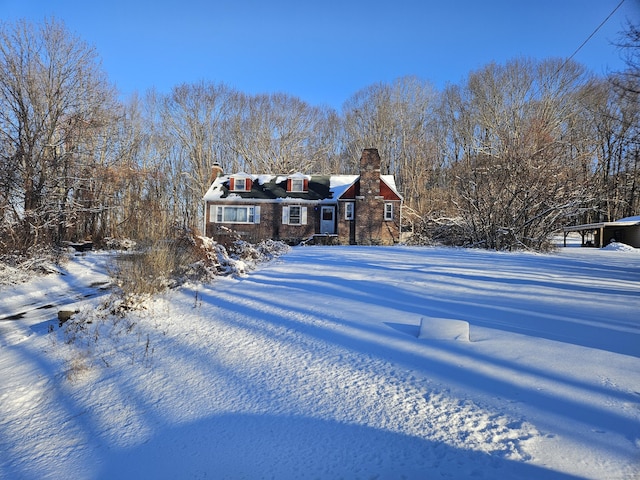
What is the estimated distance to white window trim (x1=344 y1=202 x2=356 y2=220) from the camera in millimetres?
25236

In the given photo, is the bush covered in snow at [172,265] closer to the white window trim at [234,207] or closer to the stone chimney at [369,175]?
the stone chimney at [369,175]

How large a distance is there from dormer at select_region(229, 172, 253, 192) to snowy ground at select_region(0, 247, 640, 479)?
2146 cm

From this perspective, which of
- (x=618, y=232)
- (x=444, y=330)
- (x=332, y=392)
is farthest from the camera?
(x=618, y=232)

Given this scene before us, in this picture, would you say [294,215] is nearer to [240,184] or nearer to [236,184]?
[240,184]

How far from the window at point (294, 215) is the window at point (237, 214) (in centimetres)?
200

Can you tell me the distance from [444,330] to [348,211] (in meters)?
21.4

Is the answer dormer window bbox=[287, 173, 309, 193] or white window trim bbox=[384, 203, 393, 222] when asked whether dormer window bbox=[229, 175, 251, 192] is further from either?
white window trim bbox=[384, 203, 393, 222]

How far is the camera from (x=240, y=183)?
89.0 ft

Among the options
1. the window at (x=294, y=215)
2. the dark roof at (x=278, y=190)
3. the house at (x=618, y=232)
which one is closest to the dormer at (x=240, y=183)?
the dark roof at (x=278, y=190)

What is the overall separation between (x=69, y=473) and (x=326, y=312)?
11.7 ft

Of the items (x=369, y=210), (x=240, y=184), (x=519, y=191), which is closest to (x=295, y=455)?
(x=519, y=191)

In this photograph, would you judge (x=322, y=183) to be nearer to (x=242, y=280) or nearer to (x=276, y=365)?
(x=242, y=280)

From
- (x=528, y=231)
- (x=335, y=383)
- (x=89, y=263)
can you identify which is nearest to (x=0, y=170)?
(x=89, y=263)

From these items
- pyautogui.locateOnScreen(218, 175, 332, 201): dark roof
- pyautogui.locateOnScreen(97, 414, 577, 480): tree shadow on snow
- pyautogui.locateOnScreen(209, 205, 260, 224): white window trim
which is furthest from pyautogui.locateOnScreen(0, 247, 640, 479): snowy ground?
pyautogui.locateOnScreen(218, 175, 332, 201): dark roof
